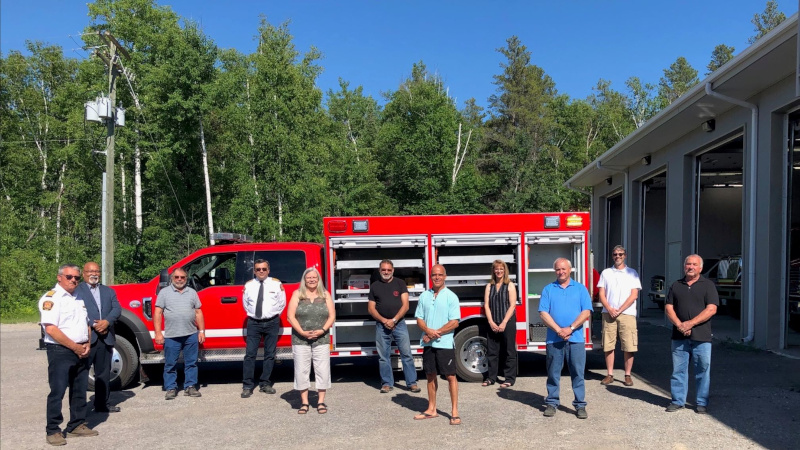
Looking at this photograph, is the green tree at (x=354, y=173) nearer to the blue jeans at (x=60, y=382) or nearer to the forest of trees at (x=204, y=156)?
the forest of trees at (x=204, y=156)

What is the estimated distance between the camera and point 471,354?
8969 millimetres

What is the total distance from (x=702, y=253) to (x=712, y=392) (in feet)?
54.8

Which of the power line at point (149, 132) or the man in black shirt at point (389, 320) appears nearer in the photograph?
the man in black shirt at point (389, 320)

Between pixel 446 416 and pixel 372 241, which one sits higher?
pixel 372 241

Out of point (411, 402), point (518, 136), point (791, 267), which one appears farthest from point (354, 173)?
point (411, 402)

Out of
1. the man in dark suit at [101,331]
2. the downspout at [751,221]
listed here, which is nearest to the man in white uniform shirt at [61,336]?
the man in dark suit at [101,331]

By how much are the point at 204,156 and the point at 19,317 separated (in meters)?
9.70

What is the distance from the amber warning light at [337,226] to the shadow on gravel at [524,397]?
3.11 m

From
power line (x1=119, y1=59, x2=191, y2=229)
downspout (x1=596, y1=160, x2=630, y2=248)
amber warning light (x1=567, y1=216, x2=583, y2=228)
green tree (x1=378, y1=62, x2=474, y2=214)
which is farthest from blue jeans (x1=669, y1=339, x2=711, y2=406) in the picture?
green tree (x1=378, y1=62, x2=474, y2=214)

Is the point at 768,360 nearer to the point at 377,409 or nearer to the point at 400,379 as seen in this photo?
the point at 400,379

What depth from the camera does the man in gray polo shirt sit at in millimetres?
8406

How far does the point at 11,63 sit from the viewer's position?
36062mm

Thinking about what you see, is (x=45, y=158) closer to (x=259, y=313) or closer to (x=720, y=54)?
(x=259, y=313)

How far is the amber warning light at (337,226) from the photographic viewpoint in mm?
9016
